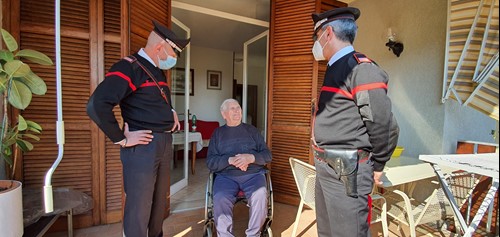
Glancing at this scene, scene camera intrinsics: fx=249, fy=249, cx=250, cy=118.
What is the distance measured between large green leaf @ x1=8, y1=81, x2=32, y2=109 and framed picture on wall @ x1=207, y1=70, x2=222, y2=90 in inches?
163

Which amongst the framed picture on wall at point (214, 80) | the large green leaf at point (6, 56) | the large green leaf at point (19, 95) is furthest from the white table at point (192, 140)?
the framed picture on wall at point (214, 80)

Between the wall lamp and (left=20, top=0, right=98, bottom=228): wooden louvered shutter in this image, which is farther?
the wall lamp

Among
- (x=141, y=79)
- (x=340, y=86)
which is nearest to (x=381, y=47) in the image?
(x=340, y=86)

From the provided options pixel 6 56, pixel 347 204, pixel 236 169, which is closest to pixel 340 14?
pixel 347 204

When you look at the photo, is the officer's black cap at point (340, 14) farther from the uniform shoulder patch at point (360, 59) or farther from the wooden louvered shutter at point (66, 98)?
the wooden louvered shutter at point (66, 98)

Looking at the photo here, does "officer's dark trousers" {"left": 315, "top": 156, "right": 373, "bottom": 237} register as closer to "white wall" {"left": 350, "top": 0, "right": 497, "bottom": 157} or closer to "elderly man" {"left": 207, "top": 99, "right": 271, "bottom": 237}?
"elderly man" {"left": 207, "top": 99, "right": 271, "bottom": 237}

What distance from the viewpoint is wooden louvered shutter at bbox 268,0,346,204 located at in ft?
8.66

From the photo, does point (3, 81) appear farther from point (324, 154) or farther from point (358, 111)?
point (358, 111)

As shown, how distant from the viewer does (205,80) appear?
218 inches

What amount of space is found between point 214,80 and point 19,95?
4284 millimetres

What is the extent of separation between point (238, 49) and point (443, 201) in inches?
181

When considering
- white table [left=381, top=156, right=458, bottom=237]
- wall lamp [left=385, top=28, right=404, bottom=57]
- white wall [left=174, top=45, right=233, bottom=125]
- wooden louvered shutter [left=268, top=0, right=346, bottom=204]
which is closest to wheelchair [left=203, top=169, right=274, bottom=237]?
white table [left=381, top=156, right=458, bottom=237]

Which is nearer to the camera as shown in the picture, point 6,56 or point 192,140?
point 6,56

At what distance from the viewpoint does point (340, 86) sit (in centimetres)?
121
